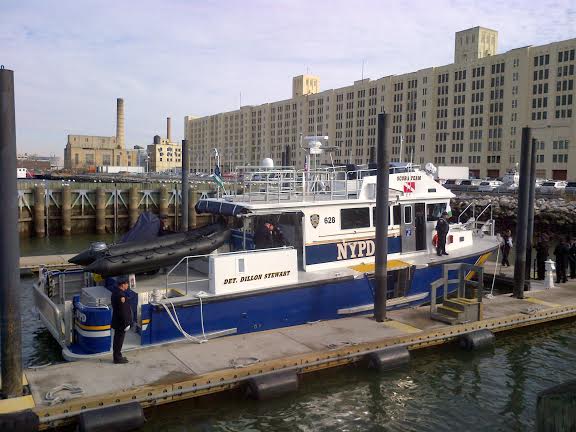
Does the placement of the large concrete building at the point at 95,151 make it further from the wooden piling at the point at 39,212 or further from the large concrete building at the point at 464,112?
the wooden piling at the point at 39,212

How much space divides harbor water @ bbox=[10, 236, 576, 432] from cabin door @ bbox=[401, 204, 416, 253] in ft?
11.0

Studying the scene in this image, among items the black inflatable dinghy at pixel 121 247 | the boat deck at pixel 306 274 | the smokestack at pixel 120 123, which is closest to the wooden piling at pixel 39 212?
the boat deck at pixel 306 274

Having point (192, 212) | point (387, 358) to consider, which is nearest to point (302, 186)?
point (387, 358)

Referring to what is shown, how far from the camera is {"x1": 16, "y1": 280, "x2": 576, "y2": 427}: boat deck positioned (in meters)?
7.84

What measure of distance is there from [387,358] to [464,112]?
79.4 metres

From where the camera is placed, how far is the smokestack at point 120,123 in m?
120

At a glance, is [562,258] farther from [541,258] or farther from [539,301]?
[539,301]

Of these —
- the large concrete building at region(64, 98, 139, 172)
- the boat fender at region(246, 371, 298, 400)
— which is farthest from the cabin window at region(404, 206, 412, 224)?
the large concrete building at region(64, 98, 139, 172)

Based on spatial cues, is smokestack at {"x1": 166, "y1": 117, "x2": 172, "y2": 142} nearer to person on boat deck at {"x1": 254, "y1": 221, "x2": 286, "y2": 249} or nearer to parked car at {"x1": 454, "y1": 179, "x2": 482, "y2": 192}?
parked car at {"x1": 454, "y1": 179, "x2": 482, "y2": 192}

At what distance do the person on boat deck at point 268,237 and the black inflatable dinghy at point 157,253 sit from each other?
74 cm

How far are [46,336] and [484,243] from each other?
12.4 meters

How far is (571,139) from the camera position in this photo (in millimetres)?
68375

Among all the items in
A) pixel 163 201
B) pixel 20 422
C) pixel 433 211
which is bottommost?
pixel 20 422

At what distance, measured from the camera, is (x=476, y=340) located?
441 inches
